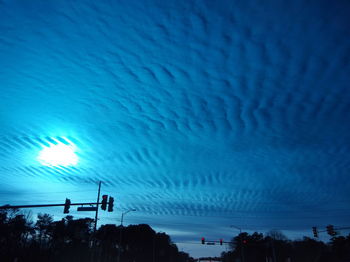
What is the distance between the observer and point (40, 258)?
69250 mm

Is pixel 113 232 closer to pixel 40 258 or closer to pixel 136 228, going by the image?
pixel 136 228

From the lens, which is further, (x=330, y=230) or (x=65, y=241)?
(x=65, y=241)

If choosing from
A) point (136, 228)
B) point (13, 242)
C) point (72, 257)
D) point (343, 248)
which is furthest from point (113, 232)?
point (343, 248)

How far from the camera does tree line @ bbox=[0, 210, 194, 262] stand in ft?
223

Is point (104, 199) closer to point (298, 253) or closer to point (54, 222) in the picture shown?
point (54, 222)

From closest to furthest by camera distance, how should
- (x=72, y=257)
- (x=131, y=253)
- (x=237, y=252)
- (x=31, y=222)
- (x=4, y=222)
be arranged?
(x=4, y=222) → (x=31, y=222) → (x=72, y=257) → (x=131, y=253) → (x=237, y=252)

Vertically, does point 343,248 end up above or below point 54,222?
below

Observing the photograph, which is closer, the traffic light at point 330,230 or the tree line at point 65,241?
the traffic light at point 330,230

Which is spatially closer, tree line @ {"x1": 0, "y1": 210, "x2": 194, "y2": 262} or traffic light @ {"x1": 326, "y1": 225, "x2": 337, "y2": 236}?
traffic light @ {"x1": 326, "y1": 225, "x2": 337, "y2": 236}

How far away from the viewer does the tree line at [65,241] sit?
6800cm

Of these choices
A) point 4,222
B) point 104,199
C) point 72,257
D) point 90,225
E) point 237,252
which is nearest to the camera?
point 104,199

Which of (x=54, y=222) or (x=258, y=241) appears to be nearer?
(x=54, y=222)

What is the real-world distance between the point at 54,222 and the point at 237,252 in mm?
83017

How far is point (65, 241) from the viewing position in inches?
3888
